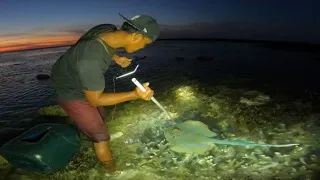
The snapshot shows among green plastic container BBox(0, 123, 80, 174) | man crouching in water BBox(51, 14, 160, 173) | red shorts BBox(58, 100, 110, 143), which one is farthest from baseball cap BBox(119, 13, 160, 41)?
green plastic container BBox(0, 123, 80, 174)

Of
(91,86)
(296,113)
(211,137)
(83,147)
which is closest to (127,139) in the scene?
(83,147)

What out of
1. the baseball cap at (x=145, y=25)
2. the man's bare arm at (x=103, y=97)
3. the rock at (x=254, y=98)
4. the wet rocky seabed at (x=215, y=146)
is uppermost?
the baseball cap at (x=145, y=25)

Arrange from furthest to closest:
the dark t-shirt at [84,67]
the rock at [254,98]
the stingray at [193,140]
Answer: the rock at [254,98], the stingray at [193,140], the dark t-shirt at [84,67]

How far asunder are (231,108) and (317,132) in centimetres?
231

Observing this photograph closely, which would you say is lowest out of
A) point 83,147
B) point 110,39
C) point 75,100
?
point 83,147

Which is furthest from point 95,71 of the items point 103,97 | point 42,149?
point 42,149

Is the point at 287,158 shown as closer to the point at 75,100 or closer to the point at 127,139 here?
the point at 127,139

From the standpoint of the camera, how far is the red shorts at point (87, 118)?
12.0ft

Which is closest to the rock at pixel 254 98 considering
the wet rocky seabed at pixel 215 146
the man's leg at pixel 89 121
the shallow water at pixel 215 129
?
the wet rocky seabed at pixel 215 146

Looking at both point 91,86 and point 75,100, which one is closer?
→ point 91,86

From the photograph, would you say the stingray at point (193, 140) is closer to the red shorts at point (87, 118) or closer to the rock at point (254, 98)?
the red shorts at point (87, 118)

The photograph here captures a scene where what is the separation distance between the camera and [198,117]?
6586 millimetres

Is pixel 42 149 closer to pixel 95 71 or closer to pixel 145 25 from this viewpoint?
pixel 95 71

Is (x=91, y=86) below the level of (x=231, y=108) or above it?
above
